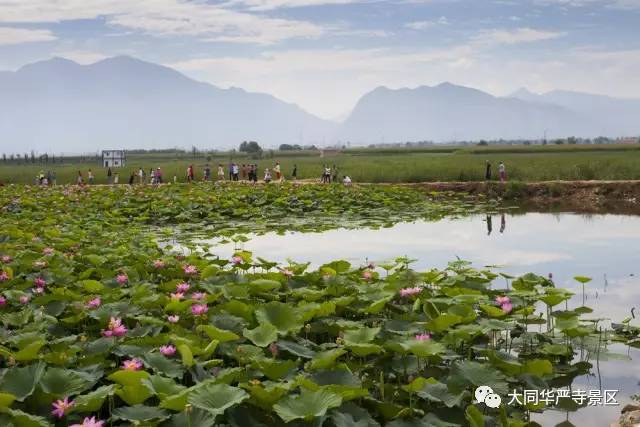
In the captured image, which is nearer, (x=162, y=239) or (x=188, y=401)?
(x=188, y=401)

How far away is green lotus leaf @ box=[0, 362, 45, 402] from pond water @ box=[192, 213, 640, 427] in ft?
13.6

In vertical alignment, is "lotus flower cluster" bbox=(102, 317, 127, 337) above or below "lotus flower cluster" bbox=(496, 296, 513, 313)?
above

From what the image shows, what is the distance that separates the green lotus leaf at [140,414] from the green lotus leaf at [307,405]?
1.99 ft

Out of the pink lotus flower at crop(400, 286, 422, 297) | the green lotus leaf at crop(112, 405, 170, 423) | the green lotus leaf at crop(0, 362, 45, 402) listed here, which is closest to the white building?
the pink lotus flower at crop(400, 286, 422, 297)

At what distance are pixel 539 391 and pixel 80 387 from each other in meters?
3.15

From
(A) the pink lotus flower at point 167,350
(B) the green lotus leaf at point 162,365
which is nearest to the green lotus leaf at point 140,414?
(B) the green lotus leaf at point 162,365

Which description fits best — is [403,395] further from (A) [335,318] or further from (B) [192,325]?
(B) [192,325]

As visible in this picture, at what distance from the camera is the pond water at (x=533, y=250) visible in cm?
662

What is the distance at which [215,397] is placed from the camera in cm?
344

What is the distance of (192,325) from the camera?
541 cm

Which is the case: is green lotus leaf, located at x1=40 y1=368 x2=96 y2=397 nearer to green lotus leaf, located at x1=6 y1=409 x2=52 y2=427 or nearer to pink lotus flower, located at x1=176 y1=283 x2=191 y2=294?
green lotus leaf, located at x1=6 y1=409 x2=52 y2=427

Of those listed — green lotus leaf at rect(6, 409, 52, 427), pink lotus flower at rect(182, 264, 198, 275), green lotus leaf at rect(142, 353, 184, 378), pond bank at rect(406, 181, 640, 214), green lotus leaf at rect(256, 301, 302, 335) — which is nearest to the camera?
green lotus leaf at rect(6, 409, 52, 427)

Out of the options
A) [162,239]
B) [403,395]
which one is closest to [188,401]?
[403,395]

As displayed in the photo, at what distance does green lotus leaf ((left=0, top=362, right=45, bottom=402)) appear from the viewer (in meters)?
3.66
